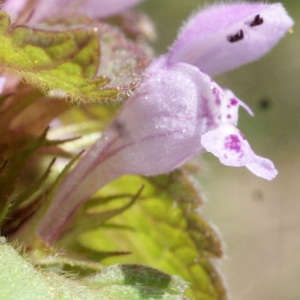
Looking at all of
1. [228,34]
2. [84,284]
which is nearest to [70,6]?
[228,34]

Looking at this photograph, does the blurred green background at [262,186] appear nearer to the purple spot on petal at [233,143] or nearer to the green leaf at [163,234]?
the green leaf at [163,234]

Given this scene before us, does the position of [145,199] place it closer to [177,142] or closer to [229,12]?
[177,142]

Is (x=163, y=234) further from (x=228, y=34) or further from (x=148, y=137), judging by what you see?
(x=228, y=34)

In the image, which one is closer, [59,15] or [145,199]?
[59,15]

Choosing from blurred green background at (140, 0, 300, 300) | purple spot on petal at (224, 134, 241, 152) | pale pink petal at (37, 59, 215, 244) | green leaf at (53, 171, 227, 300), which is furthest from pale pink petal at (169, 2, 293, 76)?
blurred green background at (140, 0, 300, 300)

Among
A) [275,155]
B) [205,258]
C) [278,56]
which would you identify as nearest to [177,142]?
[205,258]

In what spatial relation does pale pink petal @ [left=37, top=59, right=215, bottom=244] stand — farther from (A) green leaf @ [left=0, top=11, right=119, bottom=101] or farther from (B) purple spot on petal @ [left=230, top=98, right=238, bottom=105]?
(A) green leaf @ [left=0, top=11, right=119, bottom=101]

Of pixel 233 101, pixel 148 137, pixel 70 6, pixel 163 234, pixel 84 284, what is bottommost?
pixel 163 234
